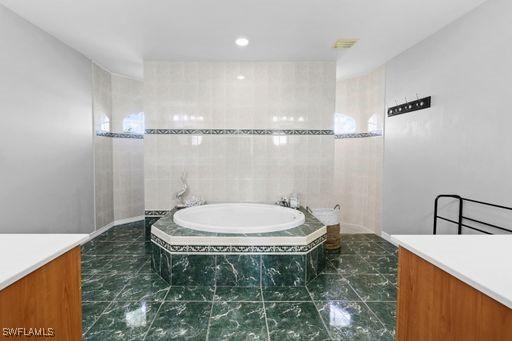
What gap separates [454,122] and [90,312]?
142 inches

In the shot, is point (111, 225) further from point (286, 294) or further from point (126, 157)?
point (286, 294)

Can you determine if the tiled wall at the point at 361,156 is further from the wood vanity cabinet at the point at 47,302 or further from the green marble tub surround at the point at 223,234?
the wood vanity cabinet at the point at 47,302

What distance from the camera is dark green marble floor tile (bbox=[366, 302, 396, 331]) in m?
2.04

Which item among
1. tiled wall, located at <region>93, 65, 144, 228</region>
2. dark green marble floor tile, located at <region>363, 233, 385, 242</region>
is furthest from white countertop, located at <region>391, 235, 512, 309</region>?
tiled wall, located at <region>93, 65, 144, 228</region>

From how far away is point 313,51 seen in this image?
11.5ft

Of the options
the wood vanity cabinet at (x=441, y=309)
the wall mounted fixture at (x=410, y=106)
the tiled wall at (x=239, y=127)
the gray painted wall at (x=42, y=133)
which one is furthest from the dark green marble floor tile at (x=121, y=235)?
the wall mounted fixture at (x=410, y=106)

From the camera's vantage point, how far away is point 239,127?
3.93m

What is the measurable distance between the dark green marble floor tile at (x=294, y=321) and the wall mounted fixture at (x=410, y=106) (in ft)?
8.00

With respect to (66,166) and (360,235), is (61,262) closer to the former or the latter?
(66,166)

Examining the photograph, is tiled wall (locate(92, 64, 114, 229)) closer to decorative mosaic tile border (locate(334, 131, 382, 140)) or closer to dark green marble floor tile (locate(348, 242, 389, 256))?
dark green marble floor tile (locate(348, 242, 389, 256))

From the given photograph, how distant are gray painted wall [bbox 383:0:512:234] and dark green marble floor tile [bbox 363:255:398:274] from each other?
1.44ft

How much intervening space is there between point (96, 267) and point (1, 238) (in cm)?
208

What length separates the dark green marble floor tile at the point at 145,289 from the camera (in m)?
2.36

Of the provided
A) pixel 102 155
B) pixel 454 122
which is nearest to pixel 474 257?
pixel 454 122
